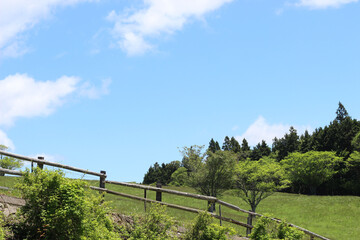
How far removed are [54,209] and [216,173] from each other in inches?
1107

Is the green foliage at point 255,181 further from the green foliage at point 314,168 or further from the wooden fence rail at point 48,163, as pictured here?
the green foliage at point 314,168

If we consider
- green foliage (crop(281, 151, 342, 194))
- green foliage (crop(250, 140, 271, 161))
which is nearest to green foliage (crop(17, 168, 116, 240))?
green foliage (crop(281, 151, 342, 194))

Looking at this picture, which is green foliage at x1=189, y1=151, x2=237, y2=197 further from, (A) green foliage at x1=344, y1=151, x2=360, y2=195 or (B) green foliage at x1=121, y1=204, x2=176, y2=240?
(A) green foliage at x1=344, y1=151, x2=360, y2=195

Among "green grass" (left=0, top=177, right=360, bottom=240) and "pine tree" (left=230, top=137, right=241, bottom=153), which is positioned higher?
"pine tree" (left=230, top=137, right=241, bottom=153)

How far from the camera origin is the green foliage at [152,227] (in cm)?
1216

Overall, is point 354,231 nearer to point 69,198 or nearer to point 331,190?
point 69,198

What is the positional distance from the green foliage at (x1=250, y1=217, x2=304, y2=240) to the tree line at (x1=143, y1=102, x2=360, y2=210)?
20.3 m

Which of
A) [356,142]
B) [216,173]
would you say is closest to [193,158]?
[216,173]

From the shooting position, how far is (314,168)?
237 ft

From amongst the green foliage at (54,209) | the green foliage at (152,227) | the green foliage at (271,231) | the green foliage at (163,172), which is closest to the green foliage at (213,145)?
the green foliage at (163,172)

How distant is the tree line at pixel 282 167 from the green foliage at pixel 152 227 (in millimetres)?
23722

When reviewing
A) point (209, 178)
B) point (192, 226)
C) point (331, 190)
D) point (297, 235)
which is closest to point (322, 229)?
point (209, 178)

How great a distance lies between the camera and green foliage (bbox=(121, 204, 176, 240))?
39.9 ft

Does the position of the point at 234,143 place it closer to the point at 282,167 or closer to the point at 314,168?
the point at 314,168
